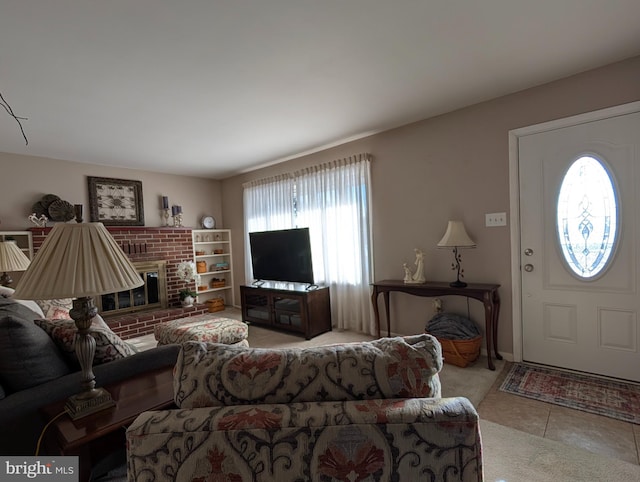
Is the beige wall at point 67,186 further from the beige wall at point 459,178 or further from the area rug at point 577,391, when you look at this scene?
the area rug at point 577,391

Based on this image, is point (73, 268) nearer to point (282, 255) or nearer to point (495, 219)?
point (495, 219)

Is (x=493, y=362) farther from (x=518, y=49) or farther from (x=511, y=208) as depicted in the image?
(x=518, y=49)

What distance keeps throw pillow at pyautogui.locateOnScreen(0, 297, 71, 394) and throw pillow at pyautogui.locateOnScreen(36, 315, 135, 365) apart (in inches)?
3.5

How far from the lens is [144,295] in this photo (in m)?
4.64

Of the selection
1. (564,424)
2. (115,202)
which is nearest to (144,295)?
(115,202)

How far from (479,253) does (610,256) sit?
90 cm

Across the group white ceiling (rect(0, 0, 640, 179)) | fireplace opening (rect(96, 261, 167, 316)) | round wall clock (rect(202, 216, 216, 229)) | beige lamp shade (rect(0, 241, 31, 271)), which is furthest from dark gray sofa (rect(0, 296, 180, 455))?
round wall clock (rect(202, 216, 216, 229))

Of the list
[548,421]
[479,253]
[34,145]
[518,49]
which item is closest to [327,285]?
[479,253]

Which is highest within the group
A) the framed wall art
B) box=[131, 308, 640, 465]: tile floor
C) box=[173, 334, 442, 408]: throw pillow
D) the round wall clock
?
the framed wall art

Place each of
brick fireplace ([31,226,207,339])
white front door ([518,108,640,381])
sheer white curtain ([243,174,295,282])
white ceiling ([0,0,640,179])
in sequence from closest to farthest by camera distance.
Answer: white ceiling ([0,0,640,179])
white front door ([518,108,640,381])
brick fireplace ([31,226,207,339])
sheer white curtain ([243,174,295,282])

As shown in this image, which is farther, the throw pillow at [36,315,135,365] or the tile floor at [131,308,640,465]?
the tile floor at [131,308,640,465]

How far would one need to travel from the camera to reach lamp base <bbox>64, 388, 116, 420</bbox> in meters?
1.13

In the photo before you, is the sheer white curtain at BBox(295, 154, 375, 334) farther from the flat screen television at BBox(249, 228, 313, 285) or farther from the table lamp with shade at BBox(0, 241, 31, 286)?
the table lamp with shade at BBox(0, 241, 31, 286)

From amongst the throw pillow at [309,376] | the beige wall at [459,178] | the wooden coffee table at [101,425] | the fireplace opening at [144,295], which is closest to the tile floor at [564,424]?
the beige wall at [459,178]
